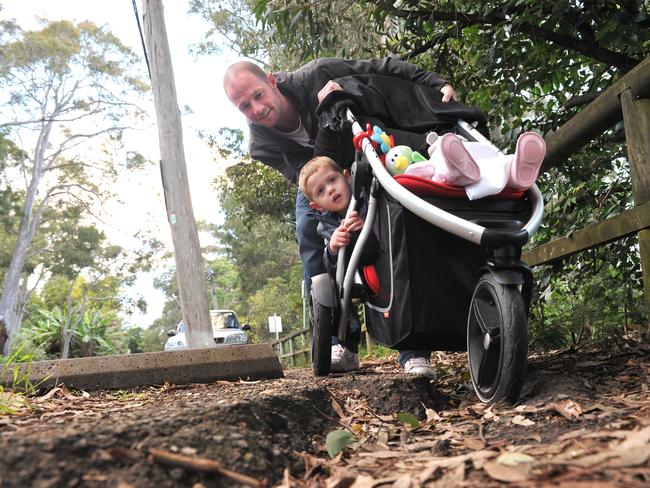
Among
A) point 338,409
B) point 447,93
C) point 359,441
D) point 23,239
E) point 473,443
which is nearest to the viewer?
point 473,443

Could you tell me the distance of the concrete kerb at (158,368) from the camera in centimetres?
345

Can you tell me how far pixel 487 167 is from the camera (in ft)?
7.37

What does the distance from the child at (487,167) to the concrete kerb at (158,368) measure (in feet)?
7.41

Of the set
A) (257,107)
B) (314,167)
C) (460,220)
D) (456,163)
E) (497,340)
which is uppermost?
(257,107)

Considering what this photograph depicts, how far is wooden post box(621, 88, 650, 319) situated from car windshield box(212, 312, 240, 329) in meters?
13.8

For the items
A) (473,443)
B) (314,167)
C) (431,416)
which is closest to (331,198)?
(314,167)

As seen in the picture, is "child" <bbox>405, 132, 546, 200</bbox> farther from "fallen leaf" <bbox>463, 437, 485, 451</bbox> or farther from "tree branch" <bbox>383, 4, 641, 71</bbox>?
"tree branch" <bbox>383, 4, 641, 71</bbox>

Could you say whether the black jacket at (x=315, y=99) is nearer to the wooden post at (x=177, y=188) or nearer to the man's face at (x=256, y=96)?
the man's face at (x=256, y=96)

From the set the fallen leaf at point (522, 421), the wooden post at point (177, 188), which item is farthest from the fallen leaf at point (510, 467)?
the wooden post at point (177, 188)

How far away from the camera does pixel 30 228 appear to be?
83.1ft

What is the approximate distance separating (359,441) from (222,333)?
44.2ft

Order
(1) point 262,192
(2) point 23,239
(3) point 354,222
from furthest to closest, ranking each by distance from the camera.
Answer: (2) point 23,239, (1) point 262,192, (3) point 354,222

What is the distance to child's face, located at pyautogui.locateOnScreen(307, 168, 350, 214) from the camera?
308 centimetres

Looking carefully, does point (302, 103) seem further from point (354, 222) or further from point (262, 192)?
point (262, 192)
